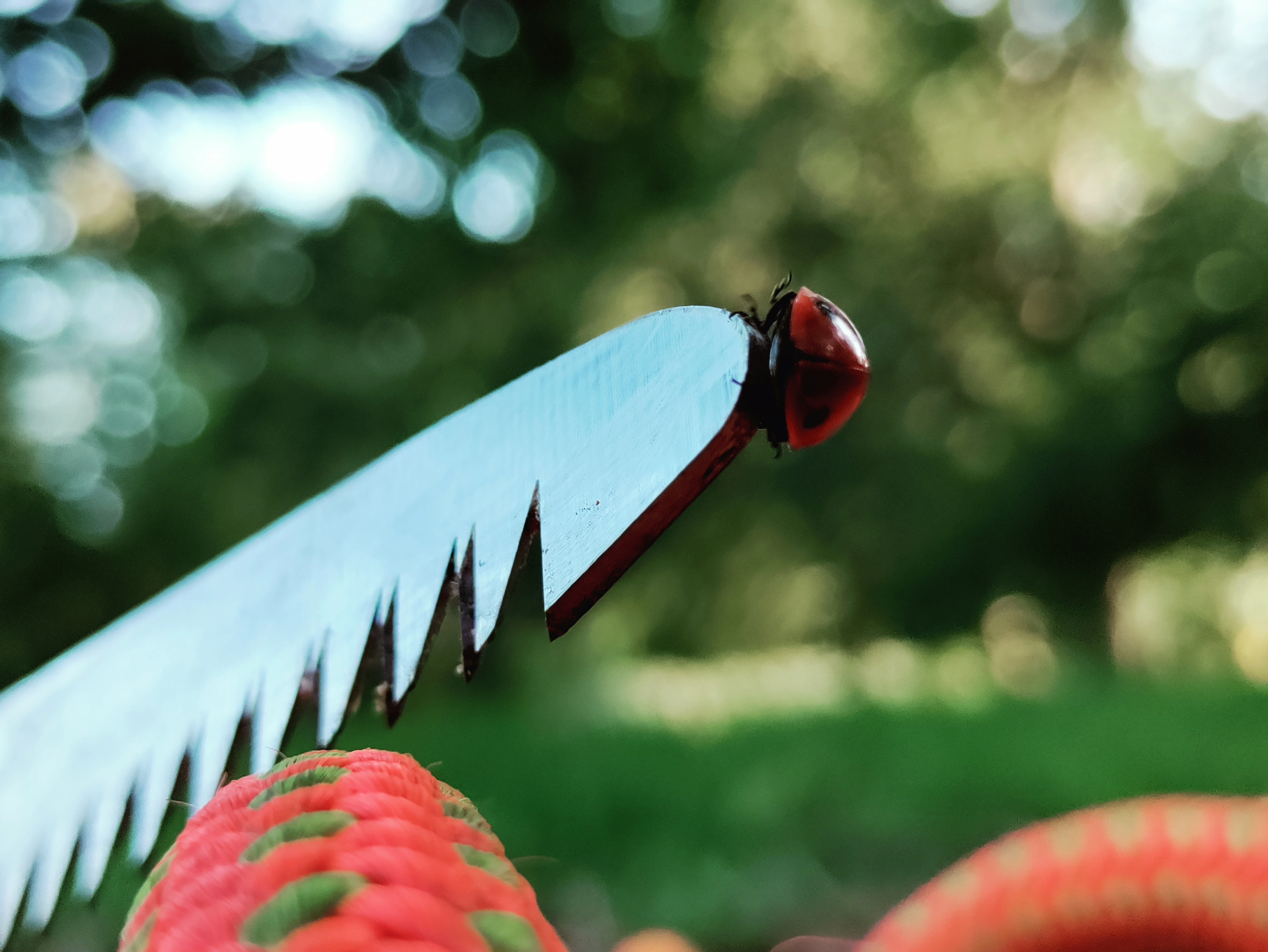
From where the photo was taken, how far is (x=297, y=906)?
157mm

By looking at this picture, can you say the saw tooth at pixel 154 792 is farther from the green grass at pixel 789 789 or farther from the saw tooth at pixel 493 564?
the green grass at pixel 789 789

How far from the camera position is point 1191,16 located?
220 cm

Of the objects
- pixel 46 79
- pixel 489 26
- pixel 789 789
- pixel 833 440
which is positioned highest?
pixel 489 26

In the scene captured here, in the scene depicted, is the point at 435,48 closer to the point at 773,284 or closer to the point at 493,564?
the point at 773,284

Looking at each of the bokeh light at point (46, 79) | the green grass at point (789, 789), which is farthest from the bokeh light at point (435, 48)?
the green grass at point (789, 789)

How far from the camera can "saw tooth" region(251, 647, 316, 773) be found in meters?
0.21

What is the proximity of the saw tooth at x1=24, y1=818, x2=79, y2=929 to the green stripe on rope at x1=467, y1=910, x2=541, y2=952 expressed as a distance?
0.13 m

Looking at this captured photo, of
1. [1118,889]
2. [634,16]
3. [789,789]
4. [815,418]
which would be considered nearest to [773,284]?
[634,16]

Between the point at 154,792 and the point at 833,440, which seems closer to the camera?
the point at 154,792

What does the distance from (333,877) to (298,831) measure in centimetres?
2

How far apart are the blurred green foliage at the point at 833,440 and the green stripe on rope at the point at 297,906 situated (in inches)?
34.2

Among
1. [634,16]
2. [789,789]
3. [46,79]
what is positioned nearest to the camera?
[789,789]

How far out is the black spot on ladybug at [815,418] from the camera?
0.62ft

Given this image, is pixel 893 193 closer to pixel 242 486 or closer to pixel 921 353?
pixel 921 353
